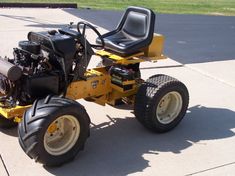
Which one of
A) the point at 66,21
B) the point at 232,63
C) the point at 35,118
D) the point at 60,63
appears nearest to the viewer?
the point at 35,118

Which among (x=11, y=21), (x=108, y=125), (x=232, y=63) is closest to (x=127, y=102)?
(x=108, y=125)

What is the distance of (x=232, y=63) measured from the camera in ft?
26.7

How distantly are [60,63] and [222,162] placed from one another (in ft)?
6.12

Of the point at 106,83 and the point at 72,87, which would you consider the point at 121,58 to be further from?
the point at 72,87

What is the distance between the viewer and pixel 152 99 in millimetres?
4426

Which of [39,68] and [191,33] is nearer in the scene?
[39,68]

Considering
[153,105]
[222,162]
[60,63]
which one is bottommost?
[222,162]

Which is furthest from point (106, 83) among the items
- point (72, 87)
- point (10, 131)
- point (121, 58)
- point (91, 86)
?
point (10, 131)

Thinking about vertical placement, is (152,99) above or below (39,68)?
below

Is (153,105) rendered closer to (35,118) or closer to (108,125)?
(108,125)

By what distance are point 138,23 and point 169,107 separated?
1.10 m

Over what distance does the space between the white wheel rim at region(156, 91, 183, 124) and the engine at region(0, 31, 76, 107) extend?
1.19 m

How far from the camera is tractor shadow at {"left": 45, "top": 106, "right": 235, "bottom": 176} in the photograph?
153 inches

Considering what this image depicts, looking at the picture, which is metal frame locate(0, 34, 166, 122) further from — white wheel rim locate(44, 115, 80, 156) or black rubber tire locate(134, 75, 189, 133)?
white wheel rim locate(44, 115, 80, 156)
